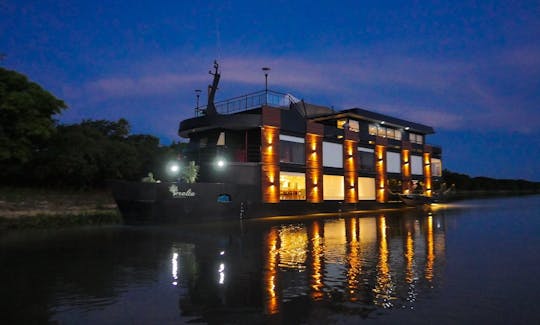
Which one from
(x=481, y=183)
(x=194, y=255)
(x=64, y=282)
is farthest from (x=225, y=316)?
(x=481, y=183)

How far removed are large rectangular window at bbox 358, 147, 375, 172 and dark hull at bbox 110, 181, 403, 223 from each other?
16.9 meters

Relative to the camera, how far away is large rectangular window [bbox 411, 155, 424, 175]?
55.3m

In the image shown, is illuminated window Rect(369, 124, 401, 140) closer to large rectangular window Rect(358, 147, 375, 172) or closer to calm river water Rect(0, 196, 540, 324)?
large rectangular window Rect(358, 147, 375, 172)

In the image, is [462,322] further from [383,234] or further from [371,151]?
[371,151]

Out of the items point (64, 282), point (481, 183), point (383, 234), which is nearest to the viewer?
point (64, 282)

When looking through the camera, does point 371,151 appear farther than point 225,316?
Yes

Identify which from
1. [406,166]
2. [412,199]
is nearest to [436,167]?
[406,166]

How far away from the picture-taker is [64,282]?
387 inches

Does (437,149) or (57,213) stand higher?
(437,149)

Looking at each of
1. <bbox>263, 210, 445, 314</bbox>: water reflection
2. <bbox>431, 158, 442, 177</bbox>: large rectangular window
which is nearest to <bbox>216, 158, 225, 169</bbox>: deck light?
<bbox>263, 210, 445, 314</bbox>: water reflection

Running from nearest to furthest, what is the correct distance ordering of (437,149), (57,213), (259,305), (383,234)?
(259,305) → (383,234) → (57,213) → (437,149)

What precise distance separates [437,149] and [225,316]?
60267 millimetres

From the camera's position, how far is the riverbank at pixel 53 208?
27.7 m

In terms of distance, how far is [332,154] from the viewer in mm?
40844
